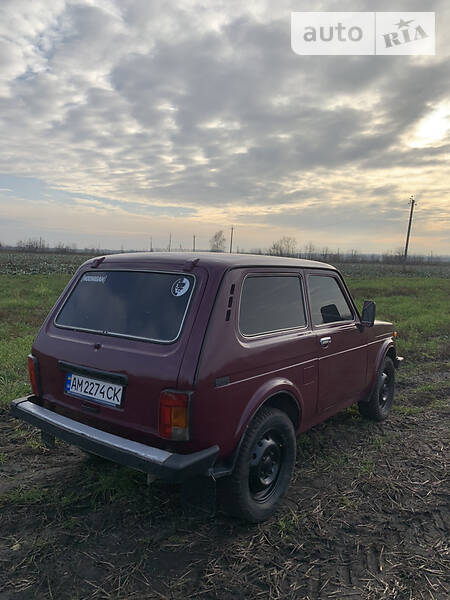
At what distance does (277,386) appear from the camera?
295 cm

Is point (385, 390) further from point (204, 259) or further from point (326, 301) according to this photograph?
point (204, 259)

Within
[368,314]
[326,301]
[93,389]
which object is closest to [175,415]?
[93,389]

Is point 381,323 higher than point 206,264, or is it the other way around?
point 206,264

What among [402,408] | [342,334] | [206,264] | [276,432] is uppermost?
[206,264]

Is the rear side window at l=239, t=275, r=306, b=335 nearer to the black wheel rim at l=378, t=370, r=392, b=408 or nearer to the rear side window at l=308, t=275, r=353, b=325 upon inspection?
the rear side window at l=308, t=275, r=353, b=325

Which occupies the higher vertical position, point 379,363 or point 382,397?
point 379,363

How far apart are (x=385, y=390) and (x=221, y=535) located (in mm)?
3025

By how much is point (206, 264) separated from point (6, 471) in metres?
2.47

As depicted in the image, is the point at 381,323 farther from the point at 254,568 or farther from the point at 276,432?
→ the point at 254,568

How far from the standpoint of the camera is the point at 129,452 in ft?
8.00

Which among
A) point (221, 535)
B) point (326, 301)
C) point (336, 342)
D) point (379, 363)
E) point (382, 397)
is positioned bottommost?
point (221, 535)

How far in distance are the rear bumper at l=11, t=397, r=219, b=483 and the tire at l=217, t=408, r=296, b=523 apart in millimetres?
314

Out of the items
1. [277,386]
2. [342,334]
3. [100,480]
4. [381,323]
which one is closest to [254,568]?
[277,386]

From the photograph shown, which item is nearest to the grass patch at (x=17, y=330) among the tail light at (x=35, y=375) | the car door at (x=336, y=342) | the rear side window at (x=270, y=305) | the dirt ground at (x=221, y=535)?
the dirt ground at (x=221, y=535)
